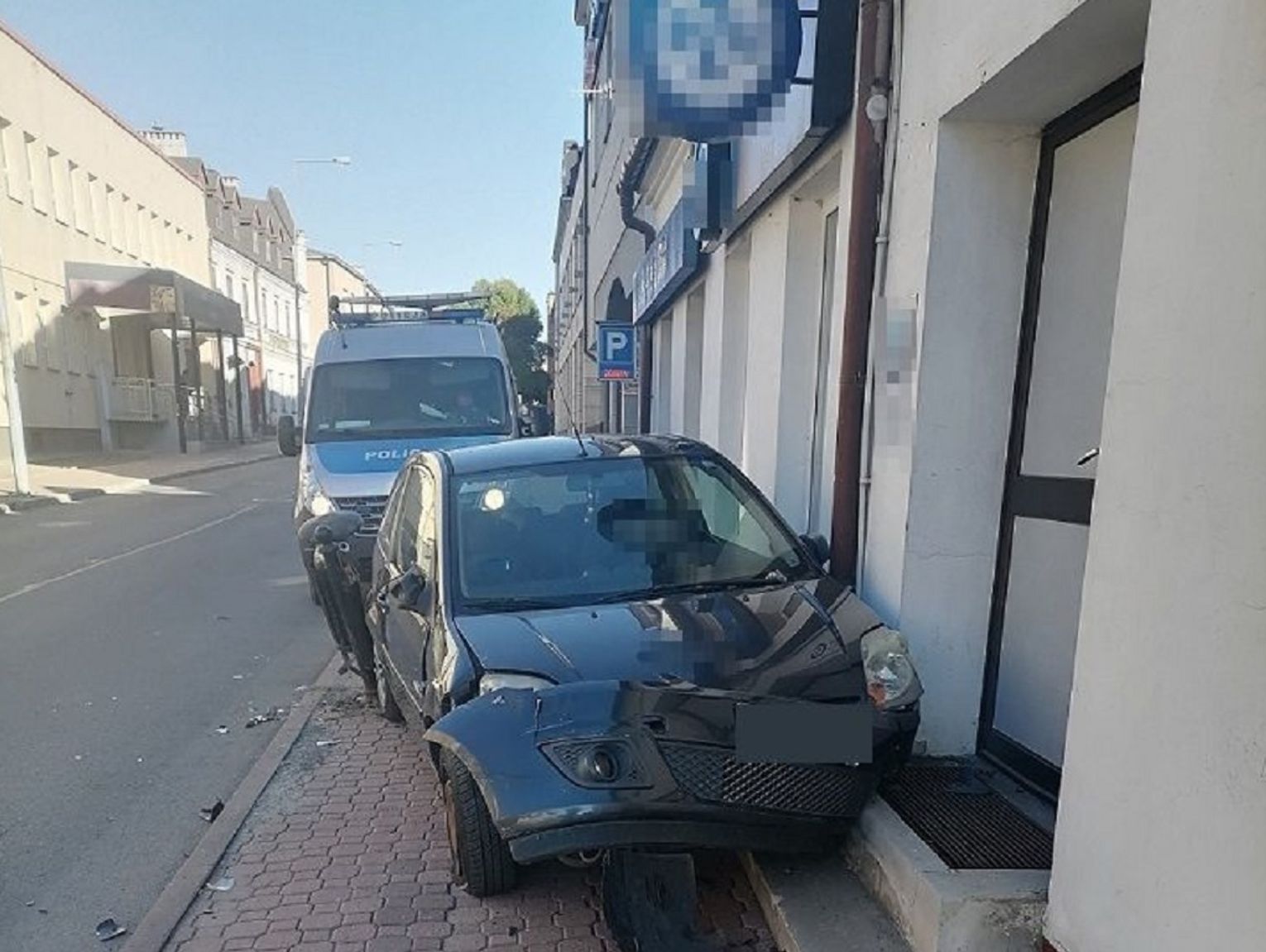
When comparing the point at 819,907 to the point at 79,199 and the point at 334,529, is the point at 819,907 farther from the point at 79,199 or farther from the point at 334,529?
the point at 79,199

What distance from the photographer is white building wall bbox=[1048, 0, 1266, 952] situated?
172 centimetres

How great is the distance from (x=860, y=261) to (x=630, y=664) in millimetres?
2461

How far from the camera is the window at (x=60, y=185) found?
22.8 meters

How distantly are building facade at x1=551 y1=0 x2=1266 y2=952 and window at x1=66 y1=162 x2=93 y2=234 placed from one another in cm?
2483

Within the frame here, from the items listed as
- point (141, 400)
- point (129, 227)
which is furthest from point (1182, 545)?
point (129, 227)

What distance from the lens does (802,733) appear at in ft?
8.83

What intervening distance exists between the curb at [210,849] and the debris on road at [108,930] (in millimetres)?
67

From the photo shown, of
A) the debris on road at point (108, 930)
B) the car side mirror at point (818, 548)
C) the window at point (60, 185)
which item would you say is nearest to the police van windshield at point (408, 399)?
the car side mirror at point (818, 548)

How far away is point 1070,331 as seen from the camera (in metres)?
3.32

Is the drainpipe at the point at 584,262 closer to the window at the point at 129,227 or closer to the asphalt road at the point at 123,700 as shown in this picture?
the asphalt road at the point at 123,700

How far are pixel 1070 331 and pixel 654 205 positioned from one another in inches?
406

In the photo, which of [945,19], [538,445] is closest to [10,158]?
[538,445]

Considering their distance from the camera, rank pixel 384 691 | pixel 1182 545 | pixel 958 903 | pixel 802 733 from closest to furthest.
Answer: pixel 1182 545, pixel 958 903, pixel 802 733, pixel 384 691

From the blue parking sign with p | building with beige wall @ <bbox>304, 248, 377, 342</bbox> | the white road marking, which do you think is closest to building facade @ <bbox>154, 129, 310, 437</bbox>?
building with beige wall @ <bbox>304, 248, 377, 342</bbox>
